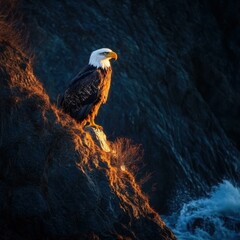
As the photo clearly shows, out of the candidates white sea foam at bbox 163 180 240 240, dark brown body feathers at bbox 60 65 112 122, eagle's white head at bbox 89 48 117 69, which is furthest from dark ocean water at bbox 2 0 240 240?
dark brown body feathers at bbox 60 65 112 122

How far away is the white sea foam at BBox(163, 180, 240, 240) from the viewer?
62.8ft

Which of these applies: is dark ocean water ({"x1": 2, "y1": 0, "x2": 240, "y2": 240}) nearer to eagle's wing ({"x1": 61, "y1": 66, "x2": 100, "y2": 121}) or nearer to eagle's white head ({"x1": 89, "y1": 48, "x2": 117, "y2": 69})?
eagle's white head ({"x1": 89, "y1": 48, "x2": 117, "y2": 69})

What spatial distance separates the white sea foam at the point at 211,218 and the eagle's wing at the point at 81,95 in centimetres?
662

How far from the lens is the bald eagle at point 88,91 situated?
13.6m

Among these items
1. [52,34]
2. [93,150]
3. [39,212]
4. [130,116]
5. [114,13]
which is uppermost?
[114,13]

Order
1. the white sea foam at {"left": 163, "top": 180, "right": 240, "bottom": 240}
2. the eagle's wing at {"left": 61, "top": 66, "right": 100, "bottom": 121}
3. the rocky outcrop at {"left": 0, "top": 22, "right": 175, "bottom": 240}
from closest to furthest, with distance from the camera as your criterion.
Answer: the rocky outcrop at {"left": 0, "top": 22, "right": 175, "bottom": 240} < the eagle's wing at {"left": 61, "top": 66, "right": 100, "bottom": 121} < the white sea foam at {"left": 163, "top": 180, "right": 240, "bottom": 240}

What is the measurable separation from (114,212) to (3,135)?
2602 mm

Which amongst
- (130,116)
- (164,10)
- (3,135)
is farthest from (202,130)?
(3,135)

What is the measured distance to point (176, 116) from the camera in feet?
68.9

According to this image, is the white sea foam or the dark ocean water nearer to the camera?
the white sea foam

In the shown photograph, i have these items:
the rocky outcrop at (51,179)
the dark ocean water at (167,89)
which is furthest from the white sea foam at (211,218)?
the rocky outcrop at (51,179)

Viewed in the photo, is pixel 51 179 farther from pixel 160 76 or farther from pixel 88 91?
pixel 160 76

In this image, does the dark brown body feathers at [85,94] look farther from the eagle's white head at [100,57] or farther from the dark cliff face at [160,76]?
the dark cliff face at [160,76]

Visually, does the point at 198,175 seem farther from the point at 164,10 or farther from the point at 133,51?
the point at 164,10
